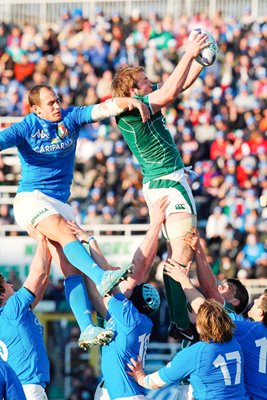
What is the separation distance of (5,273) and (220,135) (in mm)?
5690

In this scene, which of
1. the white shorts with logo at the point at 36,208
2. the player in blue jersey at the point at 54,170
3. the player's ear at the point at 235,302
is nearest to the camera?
the player in blue jersey at the point at 54,170

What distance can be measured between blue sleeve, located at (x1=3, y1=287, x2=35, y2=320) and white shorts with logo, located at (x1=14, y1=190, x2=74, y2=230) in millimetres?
681

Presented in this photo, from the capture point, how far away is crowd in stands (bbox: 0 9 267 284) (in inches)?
783

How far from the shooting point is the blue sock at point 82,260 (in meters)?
10.1

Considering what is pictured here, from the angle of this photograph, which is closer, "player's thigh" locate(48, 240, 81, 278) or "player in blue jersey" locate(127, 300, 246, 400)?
"player in blue jersey" locate(127, 300, 246, 400)

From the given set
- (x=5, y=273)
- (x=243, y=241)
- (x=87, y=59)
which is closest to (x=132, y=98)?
(x=5, y=273)

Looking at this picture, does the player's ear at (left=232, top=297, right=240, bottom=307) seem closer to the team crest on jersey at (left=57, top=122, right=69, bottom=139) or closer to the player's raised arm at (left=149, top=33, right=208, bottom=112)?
the player's raised arm at (left=149, top=33, right=208, bottom=112)

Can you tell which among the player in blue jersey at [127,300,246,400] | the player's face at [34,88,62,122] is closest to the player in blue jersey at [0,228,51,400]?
the player in blue jersey at [127,300,246,400]

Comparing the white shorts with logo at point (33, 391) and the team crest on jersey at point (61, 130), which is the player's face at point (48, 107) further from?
the white shorts with logo at point (33, 391)

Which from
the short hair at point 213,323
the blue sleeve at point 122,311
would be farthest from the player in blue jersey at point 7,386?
the blue sleeve at point 122,311

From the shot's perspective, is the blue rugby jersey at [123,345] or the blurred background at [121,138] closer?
the blue rugby jersey at [123,345]

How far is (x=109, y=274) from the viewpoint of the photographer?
990 centimetres

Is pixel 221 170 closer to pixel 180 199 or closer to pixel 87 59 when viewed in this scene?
pixel 87 59

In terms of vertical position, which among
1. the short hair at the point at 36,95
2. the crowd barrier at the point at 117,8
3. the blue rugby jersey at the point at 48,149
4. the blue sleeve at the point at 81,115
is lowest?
the blue rugby jersey at the point at 48,149
